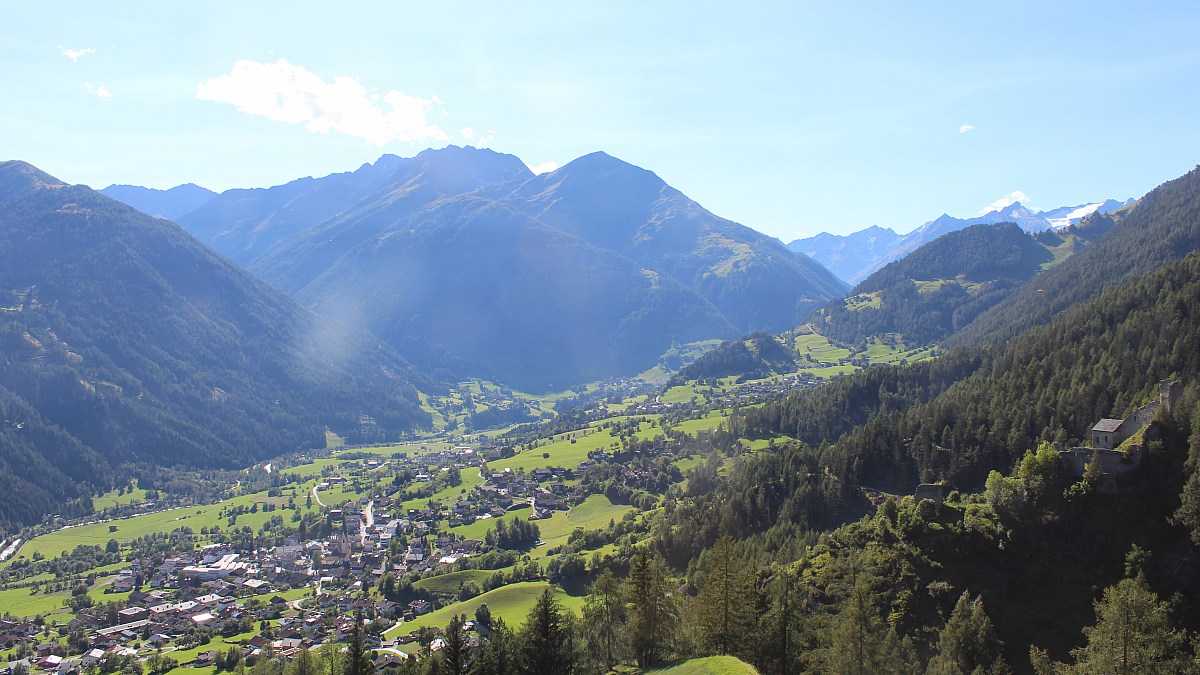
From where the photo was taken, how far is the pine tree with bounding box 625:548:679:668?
158 feet

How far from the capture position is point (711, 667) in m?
41.0

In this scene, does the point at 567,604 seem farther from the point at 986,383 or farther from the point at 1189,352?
the point at 1189,352

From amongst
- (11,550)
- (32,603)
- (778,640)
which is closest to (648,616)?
(778,640)

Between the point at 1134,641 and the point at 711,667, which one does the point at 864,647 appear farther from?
the point at 1134,641

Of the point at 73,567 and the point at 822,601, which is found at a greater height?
the point at 822,601

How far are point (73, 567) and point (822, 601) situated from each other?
142 m

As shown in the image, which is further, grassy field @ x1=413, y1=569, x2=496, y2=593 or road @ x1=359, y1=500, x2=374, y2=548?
road @ x1=359, y1=500, x2=374, y2=548

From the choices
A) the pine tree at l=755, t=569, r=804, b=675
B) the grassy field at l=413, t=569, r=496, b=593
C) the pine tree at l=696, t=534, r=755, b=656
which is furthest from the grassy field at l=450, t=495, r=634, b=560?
the pine tree at l=755, t=569, r=804, b=675

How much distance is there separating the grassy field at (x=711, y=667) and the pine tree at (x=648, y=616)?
10.3 ft

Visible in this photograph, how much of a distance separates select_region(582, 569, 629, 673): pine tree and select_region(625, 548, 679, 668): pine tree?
7.20ft

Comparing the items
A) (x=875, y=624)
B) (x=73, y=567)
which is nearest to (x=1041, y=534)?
(x=875, y=624)

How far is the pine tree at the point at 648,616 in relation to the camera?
1893 inches

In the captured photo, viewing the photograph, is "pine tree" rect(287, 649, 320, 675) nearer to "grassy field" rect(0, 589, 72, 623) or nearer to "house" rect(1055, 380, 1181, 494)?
"house" rect(1055, 380, 1181, 494)

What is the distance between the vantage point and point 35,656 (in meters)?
91.4
